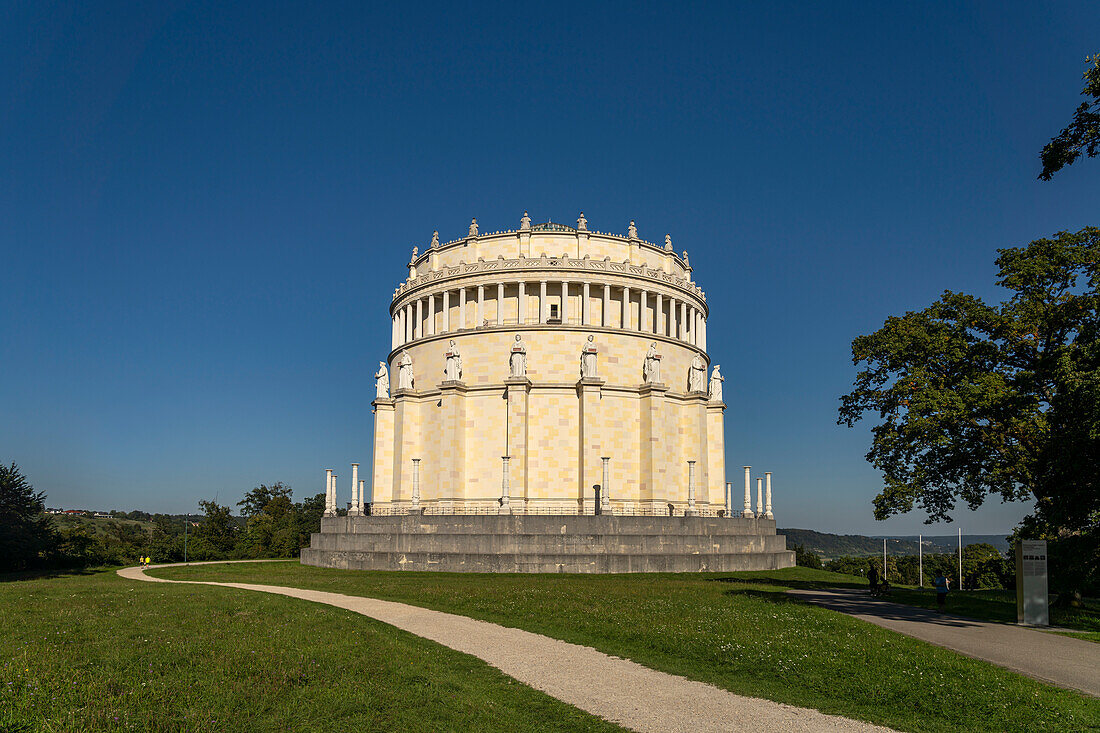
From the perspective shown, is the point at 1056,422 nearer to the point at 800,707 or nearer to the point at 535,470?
the point at 800,707

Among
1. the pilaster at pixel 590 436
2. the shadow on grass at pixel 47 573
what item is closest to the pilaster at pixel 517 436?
the pilaster at pixel 590 436

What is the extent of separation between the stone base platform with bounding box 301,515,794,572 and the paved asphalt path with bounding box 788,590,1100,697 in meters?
15.7

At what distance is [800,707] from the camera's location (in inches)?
517

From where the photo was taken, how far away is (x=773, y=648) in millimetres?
17266

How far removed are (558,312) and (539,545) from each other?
21.0 metres

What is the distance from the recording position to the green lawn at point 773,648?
12.8 metres

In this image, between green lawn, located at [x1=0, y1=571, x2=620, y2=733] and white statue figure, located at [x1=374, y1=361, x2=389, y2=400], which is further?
white statue figure, located at [x1=374, y1=361, x2=389, y2=400]

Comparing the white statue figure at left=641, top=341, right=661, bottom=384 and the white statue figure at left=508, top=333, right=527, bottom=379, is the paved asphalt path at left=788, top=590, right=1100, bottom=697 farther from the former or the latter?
the white statue figure at left=508, top=333, right=527, bottom=379

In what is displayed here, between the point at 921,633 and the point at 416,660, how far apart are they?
13.7m

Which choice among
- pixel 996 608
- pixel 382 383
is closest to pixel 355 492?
pixel 382 383

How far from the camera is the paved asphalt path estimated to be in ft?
51.6

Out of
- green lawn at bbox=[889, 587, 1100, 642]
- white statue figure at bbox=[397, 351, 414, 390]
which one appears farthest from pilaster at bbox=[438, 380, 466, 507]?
green lawn at bbox=[889, 587, 1100, 642]

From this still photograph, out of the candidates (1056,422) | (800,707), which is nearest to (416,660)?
(800,707)

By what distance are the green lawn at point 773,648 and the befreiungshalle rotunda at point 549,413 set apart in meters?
12.2
